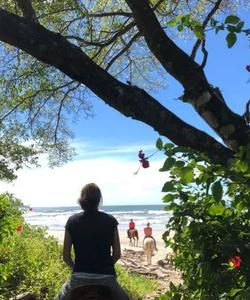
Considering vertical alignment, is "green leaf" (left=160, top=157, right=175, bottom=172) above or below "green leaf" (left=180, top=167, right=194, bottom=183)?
above

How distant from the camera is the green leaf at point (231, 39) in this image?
2936mm

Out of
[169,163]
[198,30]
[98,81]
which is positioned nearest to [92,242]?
[98,81]

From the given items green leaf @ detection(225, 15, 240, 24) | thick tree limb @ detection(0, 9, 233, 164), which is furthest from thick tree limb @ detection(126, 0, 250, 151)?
green leaf @ detection(225, 15, 240, 24)

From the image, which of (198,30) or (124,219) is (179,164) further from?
(124,219)

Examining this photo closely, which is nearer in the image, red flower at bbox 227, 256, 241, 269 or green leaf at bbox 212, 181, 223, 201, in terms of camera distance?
green leaf at bbox 212, 181, 223, 201

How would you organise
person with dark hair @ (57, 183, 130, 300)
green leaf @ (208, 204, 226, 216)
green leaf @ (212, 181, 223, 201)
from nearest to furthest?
green leaf @ (212, 181, 223, 201)
green leaf @ (208, 204, 226, 216)
person with dark hair @ (57, 183, 130, 300)

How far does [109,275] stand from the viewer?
14.8 ft

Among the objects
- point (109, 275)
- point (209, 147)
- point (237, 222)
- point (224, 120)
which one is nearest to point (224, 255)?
point (237, 222)

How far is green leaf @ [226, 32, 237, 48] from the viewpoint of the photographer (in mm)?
2936

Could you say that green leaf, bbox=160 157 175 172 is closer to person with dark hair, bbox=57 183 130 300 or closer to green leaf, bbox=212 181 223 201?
green leaf, bbox=212 181 223 201

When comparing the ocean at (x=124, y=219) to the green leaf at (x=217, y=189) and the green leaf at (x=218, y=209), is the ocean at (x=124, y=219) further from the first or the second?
the green leaf at (x=217, y=189)

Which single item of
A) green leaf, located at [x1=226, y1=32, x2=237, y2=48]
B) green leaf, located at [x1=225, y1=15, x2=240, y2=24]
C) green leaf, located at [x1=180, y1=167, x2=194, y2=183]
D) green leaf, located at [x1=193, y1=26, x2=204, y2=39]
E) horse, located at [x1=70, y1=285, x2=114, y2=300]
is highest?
green leaf, located at [x1=193, y1=26, x2=204, y2=39]

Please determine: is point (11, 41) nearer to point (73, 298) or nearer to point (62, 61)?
point (62, 61)

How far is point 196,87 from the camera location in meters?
4.09
